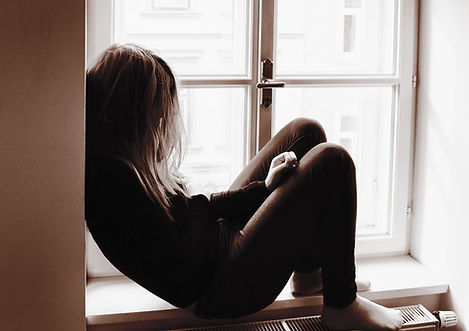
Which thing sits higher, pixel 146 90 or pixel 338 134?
pixel 146 90

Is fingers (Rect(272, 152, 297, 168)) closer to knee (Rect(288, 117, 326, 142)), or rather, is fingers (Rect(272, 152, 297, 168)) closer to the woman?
the woman

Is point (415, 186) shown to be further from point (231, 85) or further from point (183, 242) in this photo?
point (183, 242)

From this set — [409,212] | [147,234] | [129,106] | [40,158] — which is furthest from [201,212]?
[409,212]

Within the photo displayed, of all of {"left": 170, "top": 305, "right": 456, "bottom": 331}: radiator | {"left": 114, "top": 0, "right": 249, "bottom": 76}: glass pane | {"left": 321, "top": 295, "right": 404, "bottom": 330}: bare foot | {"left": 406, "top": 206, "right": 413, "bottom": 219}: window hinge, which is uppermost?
{"left": 114, "top": 0, "right": 249, "bottom": 76}: glass pane

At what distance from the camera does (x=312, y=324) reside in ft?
6.04

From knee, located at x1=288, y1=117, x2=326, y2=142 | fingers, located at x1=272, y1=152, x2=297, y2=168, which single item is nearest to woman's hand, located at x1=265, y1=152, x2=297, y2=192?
fingers, located at x1=272, y1=152, x2=297, y2=168

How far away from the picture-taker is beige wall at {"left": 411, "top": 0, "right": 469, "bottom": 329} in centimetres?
192

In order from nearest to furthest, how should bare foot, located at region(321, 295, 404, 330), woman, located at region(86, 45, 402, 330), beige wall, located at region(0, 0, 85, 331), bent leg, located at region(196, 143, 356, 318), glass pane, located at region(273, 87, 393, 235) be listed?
beige wall, located at region(0, 0, 85, 331) < woman, located at region(86, 45, 402, 330) < bent leg, located at region(196, 143, 356, 318) < bare foot, located at region(321, 295, 404, 330) < glass pane, located at region(273, 87, 393, 235)

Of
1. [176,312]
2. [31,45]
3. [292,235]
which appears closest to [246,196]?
[292,235]

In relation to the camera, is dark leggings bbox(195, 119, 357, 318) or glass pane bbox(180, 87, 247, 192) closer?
dark leggings bbox(195, 119, 357, 318)

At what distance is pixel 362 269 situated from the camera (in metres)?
2.11

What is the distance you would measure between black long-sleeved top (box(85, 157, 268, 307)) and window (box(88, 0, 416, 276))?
0.82 ft

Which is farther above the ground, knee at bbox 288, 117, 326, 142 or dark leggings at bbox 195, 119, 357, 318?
knee at bbox 288, 117, 326, 142

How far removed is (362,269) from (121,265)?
867 millimetres
